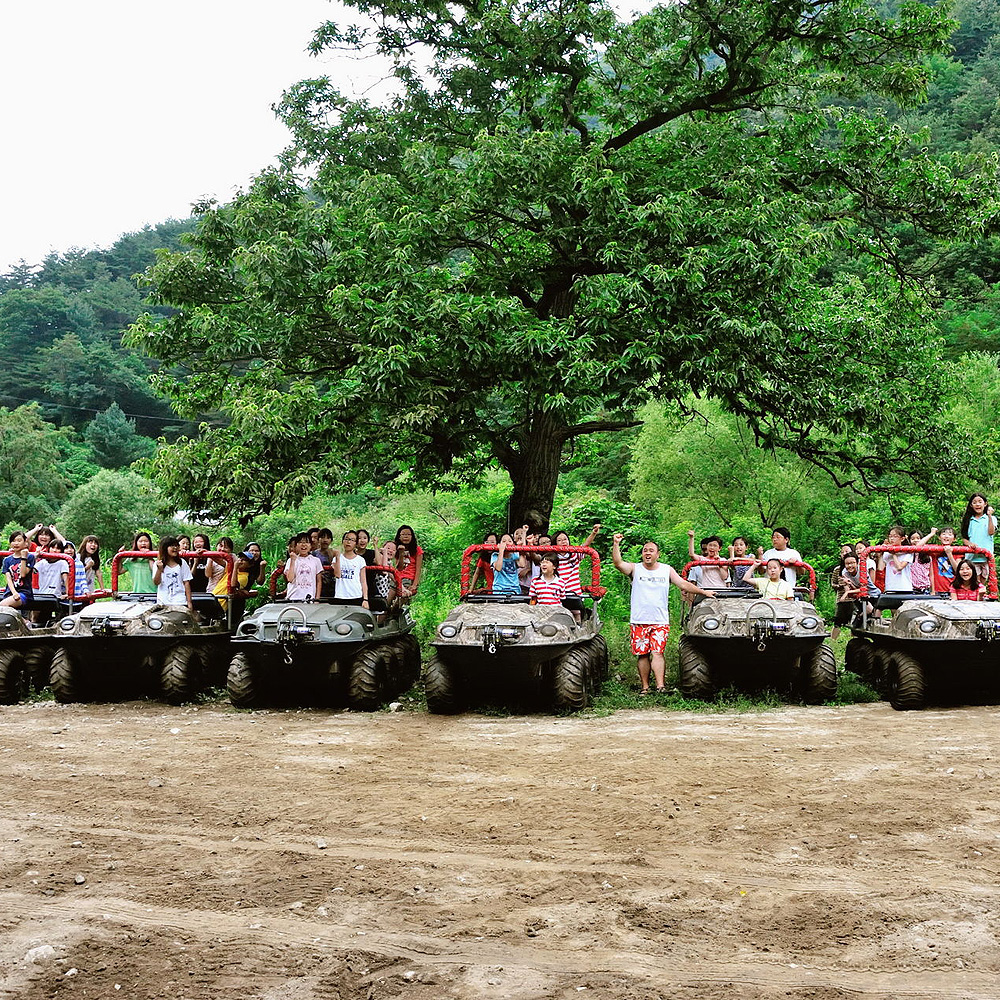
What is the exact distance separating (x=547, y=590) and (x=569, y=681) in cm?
141

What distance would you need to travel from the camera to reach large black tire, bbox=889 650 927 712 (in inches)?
418

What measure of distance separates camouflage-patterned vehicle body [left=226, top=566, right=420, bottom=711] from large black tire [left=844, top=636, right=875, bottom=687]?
578 cm

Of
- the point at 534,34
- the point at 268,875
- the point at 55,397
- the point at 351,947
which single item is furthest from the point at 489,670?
the point at 55,397

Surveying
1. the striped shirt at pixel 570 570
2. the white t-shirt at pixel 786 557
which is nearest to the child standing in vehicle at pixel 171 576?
the striped shirt at pixel 570 570

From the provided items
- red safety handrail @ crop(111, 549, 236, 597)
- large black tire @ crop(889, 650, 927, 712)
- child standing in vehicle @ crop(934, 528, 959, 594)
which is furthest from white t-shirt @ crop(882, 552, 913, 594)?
red safety handrail @ crop(111, 549, 236, 597)

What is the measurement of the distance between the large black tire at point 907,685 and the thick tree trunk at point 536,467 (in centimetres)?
601

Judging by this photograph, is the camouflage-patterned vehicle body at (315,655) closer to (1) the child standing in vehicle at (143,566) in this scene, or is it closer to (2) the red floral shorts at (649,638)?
(1) the child standing in vehicle at (143,566)

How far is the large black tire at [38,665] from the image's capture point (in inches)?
488

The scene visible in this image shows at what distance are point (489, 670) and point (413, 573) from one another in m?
2.81

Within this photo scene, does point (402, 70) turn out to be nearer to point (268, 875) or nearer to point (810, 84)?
point (810, 84)

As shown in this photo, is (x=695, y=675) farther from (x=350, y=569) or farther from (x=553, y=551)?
(x=350, y=569)

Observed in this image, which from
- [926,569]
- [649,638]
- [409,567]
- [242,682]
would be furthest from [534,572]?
[926,569]

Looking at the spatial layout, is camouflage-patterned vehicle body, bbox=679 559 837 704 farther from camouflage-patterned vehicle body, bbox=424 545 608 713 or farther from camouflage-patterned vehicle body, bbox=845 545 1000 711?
camouflage-patterned vehicle body, bbox=424 545 608 713

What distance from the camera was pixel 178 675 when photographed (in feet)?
37.7
